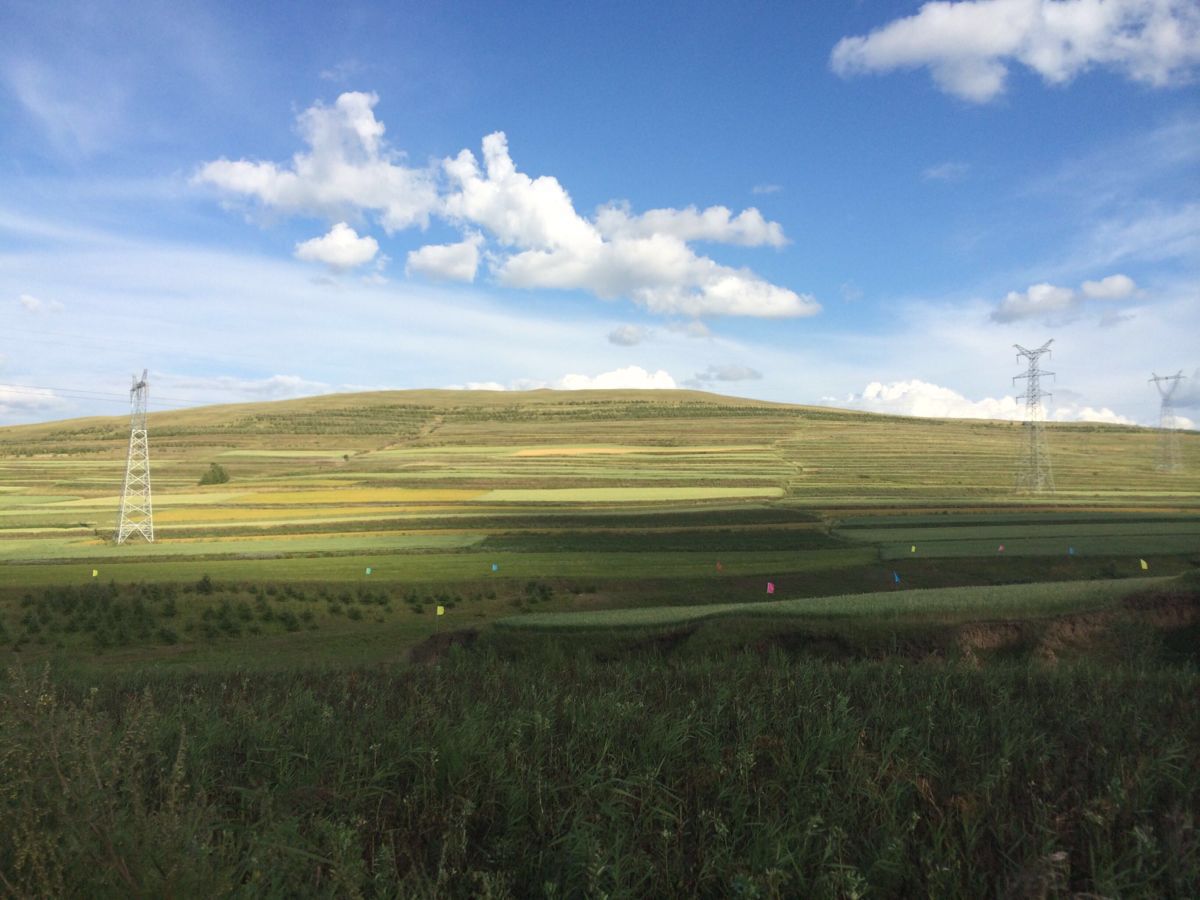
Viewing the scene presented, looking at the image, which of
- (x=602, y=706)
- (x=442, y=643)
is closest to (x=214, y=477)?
(x=442, y=643)

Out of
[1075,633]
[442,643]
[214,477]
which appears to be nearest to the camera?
[1075,633]

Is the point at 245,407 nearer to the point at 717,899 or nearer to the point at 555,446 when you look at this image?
the point at 555,446

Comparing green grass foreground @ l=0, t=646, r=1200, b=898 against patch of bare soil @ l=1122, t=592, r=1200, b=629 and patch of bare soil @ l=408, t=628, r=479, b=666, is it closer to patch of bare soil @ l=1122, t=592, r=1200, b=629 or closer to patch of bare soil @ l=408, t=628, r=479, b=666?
patch of bare soil @ l=1122, t=592, r=1200, b=629

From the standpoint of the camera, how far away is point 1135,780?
14.9ft

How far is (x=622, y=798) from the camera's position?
4.83 meters

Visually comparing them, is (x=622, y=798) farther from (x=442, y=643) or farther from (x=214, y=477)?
(x=214, y=477)

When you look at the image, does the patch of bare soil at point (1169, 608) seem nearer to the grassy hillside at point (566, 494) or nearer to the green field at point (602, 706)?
the green field at point (602, 706)

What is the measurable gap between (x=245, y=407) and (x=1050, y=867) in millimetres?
184708

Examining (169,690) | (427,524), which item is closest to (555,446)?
(427,524)

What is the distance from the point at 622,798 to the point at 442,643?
19454 mm

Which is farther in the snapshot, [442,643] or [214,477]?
[214,477]

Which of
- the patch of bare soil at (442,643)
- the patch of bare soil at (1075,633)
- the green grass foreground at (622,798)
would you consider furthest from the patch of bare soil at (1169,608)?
the patch of bare soil at (442,643)

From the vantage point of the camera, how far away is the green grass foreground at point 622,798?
3670mm

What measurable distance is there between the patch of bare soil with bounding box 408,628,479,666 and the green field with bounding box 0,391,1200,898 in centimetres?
21
